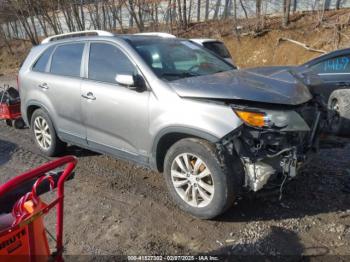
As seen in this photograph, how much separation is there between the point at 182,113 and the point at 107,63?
4.53ft

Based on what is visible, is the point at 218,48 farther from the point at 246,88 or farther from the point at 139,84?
the point at 246,88

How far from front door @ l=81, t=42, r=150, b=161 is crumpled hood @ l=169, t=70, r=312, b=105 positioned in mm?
516

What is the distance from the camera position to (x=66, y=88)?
5.05m

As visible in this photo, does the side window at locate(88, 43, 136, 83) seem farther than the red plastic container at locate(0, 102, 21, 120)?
No

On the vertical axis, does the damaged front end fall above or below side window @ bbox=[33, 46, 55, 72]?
below

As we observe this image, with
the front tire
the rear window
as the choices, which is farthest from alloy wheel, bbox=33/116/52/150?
the rear window

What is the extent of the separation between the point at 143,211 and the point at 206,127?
1177 millimetres

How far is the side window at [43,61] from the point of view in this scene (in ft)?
18.5

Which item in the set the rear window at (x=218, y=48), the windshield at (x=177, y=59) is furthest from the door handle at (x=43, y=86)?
the rear window at (x=218, y=48)

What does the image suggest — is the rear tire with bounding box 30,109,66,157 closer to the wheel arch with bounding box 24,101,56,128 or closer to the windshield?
the wheel arch with bounding box 24,101,56,128

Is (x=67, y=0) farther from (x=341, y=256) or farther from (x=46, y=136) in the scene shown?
(x=341, y=256)

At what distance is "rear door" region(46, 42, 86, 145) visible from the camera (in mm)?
4961

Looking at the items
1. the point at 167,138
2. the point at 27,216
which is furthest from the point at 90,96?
the point at 27,216

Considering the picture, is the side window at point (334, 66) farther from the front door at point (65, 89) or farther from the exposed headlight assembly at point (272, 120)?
the front door at point (65, 89)
